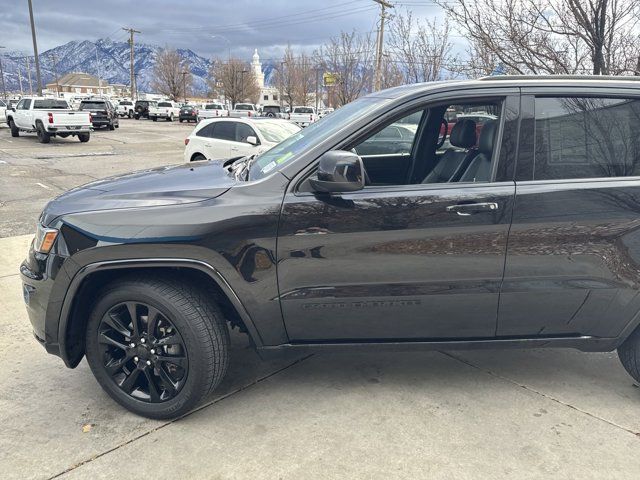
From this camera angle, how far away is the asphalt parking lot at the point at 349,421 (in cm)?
244

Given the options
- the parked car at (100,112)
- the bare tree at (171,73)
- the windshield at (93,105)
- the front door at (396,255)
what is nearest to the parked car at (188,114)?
the parked car at (100,112)

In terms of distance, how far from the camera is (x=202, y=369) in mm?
2695

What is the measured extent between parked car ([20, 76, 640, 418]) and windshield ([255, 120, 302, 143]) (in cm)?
766

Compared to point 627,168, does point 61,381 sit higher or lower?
lower

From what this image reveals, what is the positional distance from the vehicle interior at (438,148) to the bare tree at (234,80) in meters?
65.9

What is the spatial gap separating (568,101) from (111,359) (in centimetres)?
295

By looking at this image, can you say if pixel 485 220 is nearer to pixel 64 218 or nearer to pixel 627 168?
pixel 627 168

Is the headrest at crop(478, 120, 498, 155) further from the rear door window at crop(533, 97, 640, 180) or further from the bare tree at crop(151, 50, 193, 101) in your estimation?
Answer: the bare tree at crop(151, 50, 193, 101)

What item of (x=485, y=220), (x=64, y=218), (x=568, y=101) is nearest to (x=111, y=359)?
(x=64, y=218)

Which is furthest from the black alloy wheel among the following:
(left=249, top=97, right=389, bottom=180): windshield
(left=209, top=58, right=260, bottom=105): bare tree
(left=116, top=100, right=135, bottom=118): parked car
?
(left=209, top=58, right=260, bottom=105): bare tree

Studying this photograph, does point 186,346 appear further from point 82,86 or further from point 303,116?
point 82,86

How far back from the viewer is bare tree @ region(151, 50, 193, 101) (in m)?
76.1

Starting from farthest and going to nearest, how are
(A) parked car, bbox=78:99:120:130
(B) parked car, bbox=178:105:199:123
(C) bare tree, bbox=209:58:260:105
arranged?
(C) bare tree, bbox=209:58:260:105, (B) parked car, bbox=178:105:199:123, (A) parked car, bbox=78:99:120:130

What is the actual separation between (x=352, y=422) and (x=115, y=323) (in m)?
1.43
